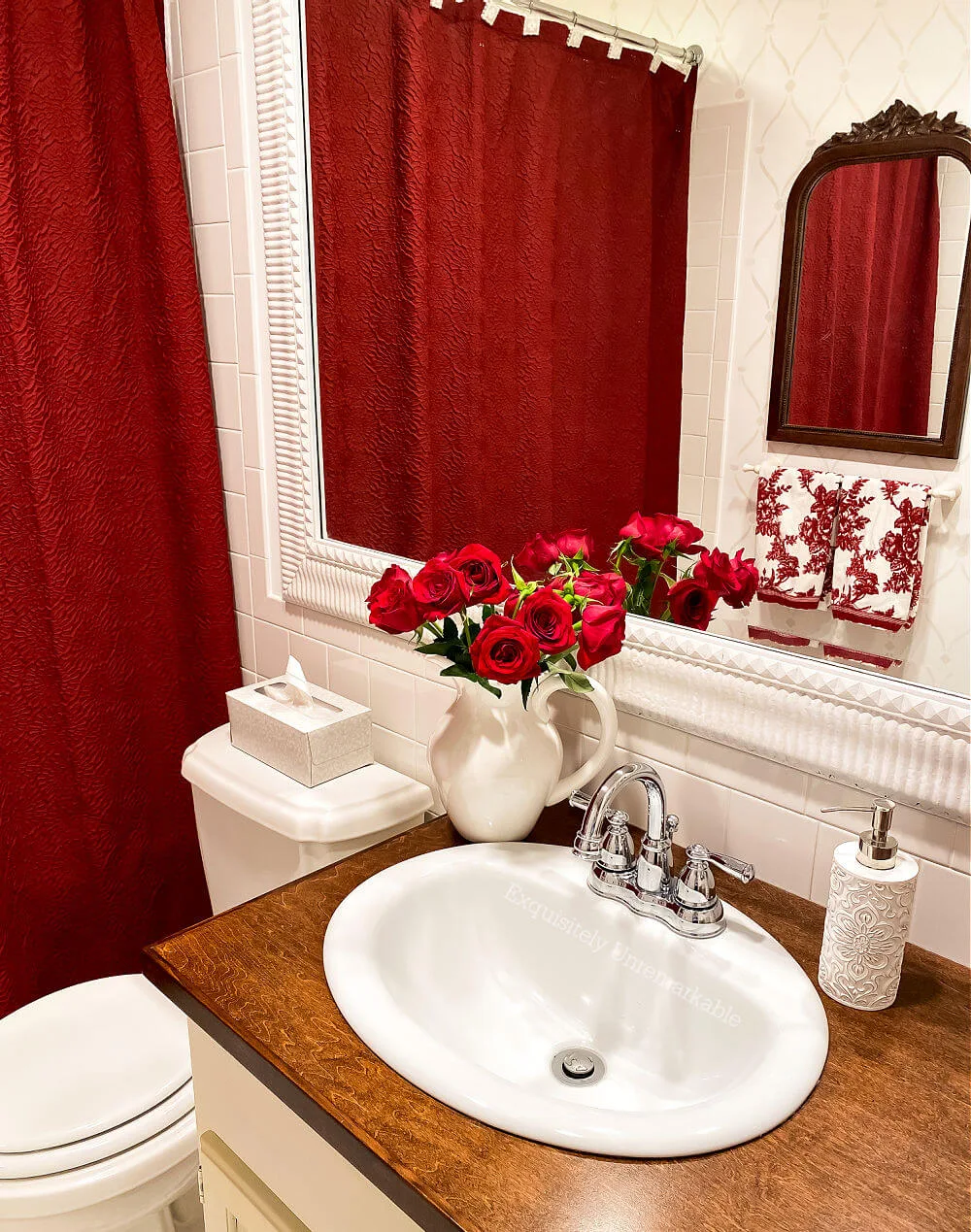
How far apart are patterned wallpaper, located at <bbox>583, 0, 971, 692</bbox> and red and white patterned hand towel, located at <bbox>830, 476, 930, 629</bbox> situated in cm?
1

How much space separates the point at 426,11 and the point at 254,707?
88 cm

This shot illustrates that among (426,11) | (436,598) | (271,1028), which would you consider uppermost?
(426,11)

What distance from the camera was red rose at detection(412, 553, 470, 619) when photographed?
0.94 meters

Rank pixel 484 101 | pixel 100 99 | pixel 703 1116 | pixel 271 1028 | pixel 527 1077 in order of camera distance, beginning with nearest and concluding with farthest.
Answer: pixel 703 1116 → pixel 271 1028 → pixel 527 1077 → pixel 484 101 → pixel 100 99

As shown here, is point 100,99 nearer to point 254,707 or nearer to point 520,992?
point 254,707

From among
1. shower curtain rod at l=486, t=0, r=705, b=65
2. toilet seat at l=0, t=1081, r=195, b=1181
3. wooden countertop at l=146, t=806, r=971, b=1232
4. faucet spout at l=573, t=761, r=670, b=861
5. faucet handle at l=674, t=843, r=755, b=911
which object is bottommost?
toilet seat at l=0, t=1081, r=195, b=1181

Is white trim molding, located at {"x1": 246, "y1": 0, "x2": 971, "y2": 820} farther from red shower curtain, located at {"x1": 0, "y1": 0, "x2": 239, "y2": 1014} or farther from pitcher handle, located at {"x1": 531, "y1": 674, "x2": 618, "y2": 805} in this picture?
red shower curtain, located at {"x1": 0, "y1": 0, "x2": 239, "y2": 1014}

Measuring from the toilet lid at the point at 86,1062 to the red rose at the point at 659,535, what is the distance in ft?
2.80

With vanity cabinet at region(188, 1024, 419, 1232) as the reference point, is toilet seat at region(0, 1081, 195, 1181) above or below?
below

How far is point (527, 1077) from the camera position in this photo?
88cm

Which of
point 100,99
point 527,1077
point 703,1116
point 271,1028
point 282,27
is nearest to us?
point 703,1116

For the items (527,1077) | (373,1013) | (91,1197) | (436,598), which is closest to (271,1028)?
(373,1013)

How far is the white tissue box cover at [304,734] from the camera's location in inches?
49.6

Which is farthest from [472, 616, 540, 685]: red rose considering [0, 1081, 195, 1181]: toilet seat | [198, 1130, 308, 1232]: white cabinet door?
[0, 1081, 195, 1181]: toilet seat
